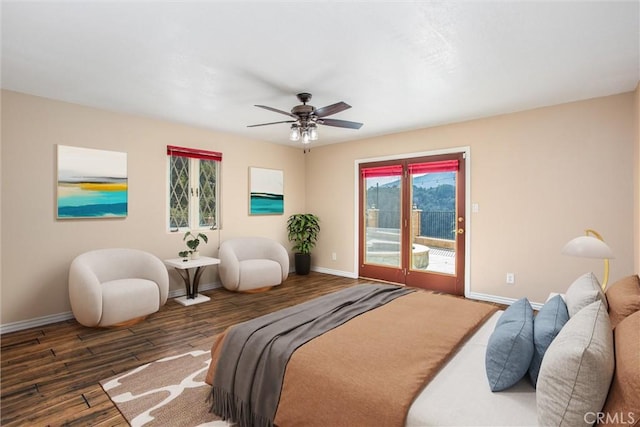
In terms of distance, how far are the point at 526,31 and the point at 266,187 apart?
4.51m

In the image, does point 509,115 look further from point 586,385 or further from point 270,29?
point 586,385

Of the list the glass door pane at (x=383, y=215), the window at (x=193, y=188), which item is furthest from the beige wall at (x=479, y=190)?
the glass door pane at (x=383, y=215)

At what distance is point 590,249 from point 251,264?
157 inches

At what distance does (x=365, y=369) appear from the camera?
1.56 metres

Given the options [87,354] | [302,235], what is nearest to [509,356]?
[87,354]

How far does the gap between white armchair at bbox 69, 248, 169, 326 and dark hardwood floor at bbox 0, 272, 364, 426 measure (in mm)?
180

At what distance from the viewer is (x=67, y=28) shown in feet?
7.54

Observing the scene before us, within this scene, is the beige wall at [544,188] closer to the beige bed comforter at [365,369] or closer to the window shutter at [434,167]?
the window shutter at [434,167]

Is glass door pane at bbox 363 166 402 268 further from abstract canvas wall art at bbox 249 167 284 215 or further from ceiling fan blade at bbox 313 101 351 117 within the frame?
ceiling fan blade at bbox 313 101 351 117

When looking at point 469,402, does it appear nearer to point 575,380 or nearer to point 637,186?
point 575,380

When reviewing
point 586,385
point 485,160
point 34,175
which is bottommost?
point 586,385

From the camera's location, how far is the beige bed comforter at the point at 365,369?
1.39 metres

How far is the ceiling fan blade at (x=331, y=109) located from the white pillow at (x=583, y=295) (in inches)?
85.3

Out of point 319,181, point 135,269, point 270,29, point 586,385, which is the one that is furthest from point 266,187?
point 586,385
